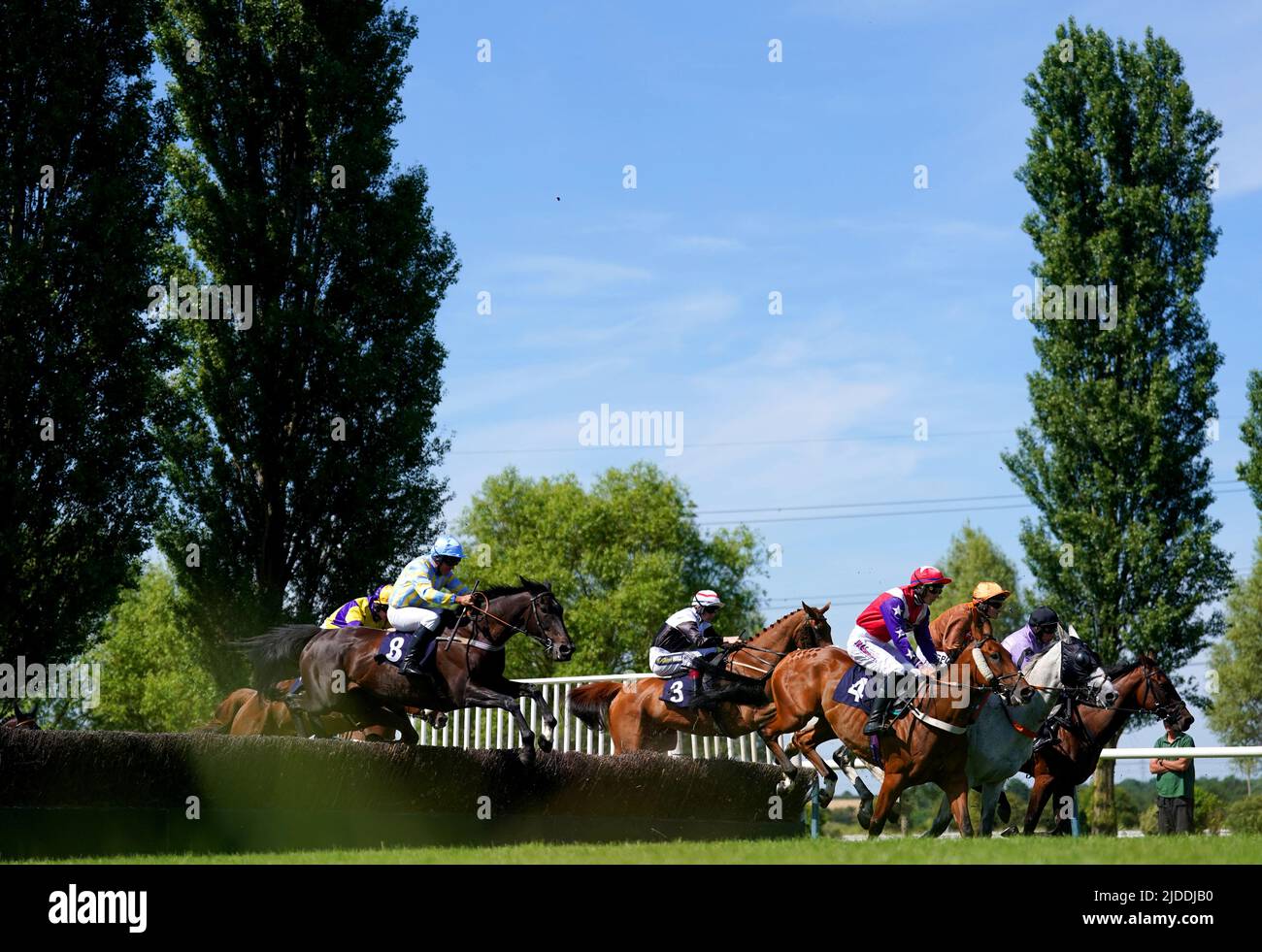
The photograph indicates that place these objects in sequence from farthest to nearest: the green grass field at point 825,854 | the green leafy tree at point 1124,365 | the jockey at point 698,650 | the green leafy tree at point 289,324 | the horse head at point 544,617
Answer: the green leafy tree at point 1124,365 → the green leafy tree at point 289,324 → the jockey at point 698,650 → the horse head at point 544,617 → the green grass field at point 825,854

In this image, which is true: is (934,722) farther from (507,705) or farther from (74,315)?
(74,315)

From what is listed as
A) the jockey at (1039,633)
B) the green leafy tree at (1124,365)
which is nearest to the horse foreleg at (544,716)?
the jockey at (1039,633)

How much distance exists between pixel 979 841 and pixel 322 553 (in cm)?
1534

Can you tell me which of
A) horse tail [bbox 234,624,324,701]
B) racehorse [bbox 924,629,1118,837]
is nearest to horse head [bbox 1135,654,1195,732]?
racehorse [bbox 924,629,1118,837]

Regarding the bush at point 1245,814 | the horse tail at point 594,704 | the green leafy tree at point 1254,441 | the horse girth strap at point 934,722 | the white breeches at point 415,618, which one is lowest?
the bush at point 1245,814

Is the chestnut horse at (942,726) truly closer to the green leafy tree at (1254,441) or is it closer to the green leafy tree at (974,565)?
the green leafy tree at (1254,441)

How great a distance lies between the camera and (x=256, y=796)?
10984 mm

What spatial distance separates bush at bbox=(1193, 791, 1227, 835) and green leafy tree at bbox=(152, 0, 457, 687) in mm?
13303

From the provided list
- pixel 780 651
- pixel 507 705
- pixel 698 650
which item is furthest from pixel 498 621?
pixel 780 651

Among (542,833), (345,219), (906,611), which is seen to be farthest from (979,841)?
(345,219)

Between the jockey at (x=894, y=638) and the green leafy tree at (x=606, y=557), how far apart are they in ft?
127

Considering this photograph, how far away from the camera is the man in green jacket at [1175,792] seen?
17.2 m

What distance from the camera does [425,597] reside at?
13.4m

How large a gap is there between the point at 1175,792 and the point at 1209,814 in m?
6.92
